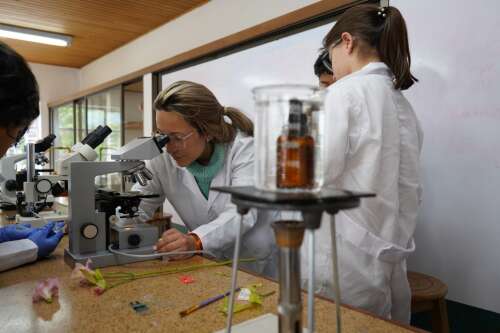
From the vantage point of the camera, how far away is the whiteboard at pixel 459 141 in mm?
1471

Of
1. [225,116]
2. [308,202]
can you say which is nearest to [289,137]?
[308,202]

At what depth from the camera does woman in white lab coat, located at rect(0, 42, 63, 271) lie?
921mm

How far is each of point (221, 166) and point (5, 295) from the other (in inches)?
31.3

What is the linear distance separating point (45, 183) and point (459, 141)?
180 cm

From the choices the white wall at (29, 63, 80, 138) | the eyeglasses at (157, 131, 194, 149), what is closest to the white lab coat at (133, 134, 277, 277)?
the eyeglasses at (157, 131, 194, 149)

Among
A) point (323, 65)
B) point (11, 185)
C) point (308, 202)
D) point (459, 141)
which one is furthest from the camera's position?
point (11, 185)

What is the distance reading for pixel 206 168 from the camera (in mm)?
1477

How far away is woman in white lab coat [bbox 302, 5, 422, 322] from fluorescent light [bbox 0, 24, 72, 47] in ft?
12.8

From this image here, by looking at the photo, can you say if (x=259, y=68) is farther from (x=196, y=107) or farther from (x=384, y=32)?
(x=384, y=32)

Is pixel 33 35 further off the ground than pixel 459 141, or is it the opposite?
pixel 33 35

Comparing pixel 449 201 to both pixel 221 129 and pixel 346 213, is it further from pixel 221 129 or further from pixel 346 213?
pixel 221 129

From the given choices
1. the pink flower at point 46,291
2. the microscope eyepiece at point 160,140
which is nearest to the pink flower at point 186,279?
the pink flower at point 46,291

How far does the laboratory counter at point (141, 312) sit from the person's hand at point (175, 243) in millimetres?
139

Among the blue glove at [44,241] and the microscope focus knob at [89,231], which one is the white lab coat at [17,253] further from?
the microscope focus knob at [89,231]
